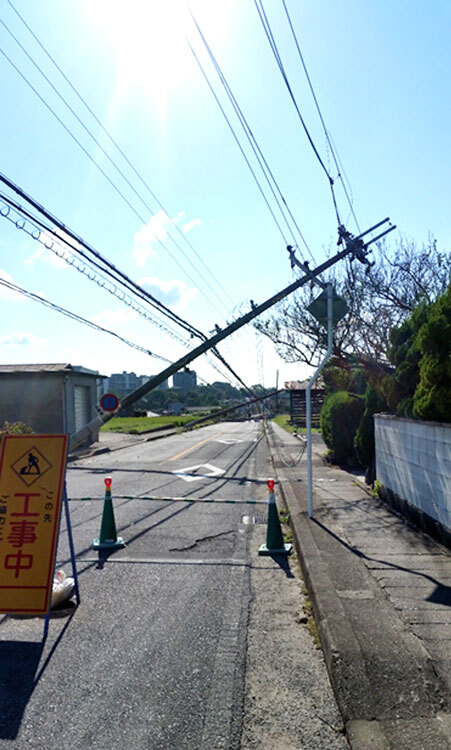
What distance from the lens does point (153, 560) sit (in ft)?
22.6

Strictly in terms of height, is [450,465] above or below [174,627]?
above

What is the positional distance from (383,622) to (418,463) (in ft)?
10.6

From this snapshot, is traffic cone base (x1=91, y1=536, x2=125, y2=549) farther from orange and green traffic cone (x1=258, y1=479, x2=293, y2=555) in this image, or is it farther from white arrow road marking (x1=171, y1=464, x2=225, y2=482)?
white arrow road marking (x1=171, y1=464, x2=225, y2=482)

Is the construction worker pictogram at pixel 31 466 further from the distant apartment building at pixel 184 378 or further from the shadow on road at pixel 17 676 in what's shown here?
the distant apartment building at pixel 184 378

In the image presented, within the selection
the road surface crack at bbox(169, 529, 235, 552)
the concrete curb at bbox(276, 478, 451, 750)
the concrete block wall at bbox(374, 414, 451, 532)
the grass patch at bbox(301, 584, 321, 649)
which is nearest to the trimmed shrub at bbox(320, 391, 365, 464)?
the concrete block wall at bbox(374, 414, 451, 532)

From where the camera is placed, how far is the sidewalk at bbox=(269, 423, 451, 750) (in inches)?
124

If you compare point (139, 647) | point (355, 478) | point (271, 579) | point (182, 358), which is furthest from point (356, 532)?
point (182, 358)

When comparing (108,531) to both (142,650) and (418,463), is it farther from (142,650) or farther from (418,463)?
(418,463)

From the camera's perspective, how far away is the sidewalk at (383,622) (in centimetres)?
315

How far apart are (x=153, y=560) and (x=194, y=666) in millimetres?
2878

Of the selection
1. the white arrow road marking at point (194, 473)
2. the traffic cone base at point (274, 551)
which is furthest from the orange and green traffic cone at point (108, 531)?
the white arrow road marking at point (194, 473)

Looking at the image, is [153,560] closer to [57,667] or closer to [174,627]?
[174,627]

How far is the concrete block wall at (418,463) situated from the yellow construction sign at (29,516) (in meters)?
3.84

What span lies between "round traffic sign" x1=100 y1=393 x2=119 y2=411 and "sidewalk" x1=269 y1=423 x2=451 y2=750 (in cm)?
1074
